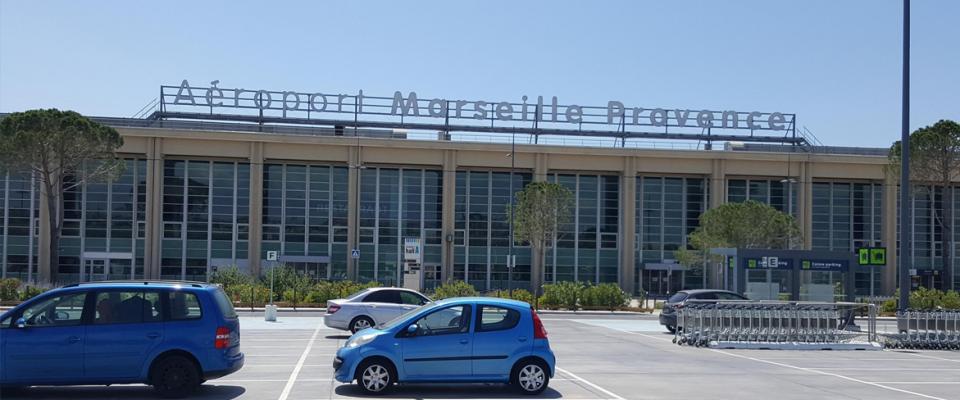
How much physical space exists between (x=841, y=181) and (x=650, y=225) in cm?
1339

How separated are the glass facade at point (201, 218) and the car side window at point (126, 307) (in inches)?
1781

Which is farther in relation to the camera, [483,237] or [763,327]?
[483,237]

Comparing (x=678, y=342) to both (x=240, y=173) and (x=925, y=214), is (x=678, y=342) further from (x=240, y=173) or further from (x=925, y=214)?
(x=925, y=214)

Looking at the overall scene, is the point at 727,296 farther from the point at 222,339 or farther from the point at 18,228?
the point at 18,228

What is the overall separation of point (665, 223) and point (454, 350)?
164ft

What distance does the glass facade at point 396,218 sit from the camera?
196ft

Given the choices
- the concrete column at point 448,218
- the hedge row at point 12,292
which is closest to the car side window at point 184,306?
the hedge row at point 12,292

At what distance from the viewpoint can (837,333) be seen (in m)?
25.7

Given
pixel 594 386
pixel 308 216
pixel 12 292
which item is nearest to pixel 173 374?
pixel 594 386

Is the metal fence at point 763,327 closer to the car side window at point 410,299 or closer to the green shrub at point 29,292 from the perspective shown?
the car side window at point 410,299

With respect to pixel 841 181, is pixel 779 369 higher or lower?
lower

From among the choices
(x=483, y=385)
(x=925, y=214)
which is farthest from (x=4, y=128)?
(x=925, y=214)

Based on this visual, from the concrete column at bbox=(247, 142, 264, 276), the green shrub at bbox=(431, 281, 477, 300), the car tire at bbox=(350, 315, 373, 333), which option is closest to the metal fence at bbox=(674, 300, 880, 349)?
the car tire at bbox=(350, 315, 373, 333)

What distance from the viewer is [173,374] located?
44.4 ft
